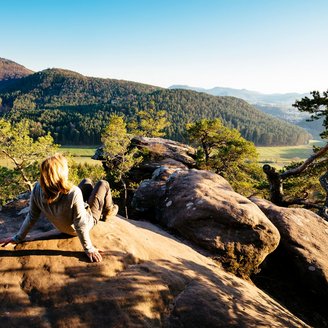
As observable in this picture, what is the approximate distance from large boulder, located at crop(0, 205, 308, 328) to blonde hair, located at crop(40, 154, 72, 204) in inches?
72.6

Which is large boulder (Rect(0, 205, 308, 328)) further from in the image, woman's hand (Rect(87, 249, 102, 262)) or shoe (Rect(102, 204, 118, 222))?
shoe (Rect(102, 204, 118, 222))

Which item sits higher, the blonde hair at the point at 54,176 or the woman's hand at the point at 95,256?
the blonde hair at the point at 54,176

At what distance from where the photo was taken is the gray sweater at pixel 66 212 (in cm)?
549

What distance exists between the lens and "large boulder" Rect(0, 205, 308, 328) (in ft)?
17.3

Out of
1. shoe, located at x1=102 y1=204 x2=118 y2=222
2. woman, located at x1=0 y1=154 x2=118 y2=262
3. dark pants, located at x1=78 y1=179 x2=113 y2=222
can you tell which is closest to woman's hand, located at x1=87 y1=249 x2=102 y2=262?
woman, located at x1=0 y1=154 x2=118 y2=262

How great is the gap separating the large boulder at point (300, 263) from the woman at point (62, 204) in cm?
788

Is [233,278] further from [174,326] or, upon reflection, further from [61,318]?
[61,318]

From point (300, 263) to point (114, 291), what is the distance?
8.23 meters

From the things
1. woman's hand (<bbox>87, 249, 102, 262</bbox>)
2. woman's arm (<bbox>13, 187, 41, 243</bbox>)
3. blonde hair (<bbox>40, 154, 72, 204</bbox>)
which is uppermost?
blonde hair (<bbox>40, 154, 72, 204</bbox>)

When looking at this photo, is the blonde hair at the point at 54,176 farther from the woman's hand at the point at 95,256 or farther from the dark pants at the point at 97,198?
the woman's hand at the point at 95,256

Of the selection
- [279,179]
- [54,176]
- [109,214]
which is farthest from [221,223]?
[279,179]

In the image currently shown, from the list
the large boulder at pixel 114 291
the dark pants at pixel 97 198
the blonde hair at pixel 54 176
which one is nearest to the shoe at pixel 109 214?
the large boulder at pixel 114 291

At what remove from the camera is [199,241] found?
1073cm

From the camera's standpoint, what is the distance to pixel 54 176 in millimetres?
5035
